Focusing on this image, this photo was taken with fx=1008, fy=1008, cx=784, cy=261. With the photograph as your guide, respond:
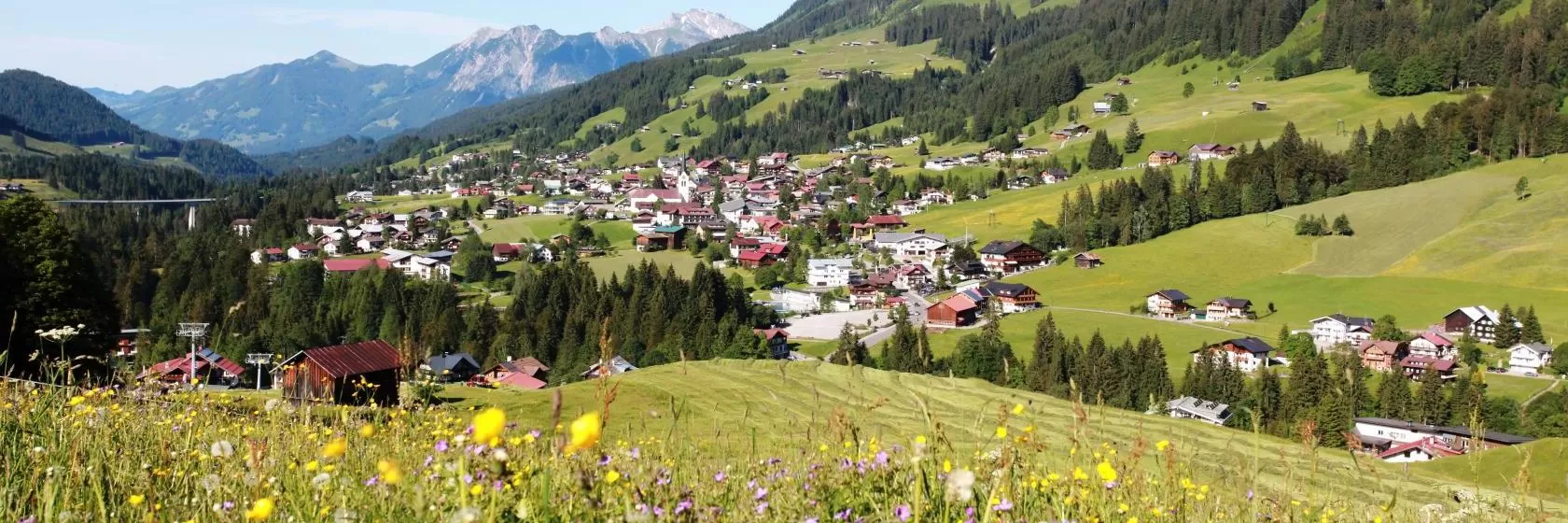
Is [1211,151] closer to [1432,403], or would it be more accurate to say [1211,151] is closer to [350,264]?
[1432,403]

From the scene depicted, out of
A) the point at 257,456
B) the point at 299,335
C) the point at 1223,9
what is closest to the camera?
the point at 257,456

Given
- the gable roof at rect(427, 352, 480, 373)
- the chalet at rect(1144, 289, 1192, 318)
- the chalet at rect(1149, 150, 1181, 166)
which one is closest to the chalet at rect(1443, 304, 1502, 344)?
the chalet at rect(1144, 289, 1192, 318)

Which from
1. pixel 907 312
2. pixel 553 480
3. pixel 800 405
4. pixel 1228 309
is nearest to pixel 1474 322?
pixel 1228 309

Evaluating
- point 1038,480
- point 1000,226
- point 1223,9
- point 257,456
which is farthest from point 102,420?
point 1223,9

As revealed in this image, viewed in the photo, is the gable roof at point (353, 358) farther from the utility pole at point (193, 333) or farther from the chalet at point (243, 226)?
the chalet at point (243, 226)

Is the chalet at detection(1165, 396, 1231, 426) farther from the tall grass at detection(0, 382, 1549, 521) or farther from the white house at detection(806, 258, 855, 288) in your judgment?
the white house at detection(806, 258, 855, 288)

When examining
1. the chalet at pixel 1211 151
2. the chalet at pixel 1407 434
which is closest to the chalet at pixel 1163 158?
the chalet at pixel 1211 151

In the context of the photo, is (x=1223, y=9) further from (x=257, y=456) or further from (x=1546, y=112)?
(x=257, y=456)
